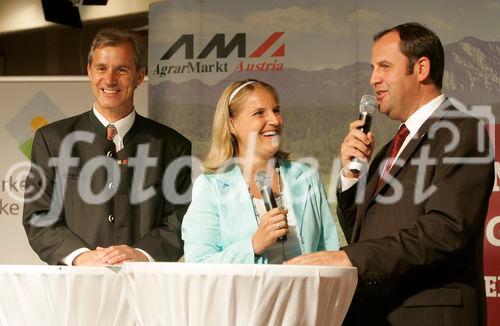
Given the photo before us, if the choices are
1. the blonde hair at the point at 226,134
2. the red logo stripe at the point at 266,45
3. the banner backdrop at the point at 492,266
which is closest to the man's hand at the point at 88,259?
the blonde hair at the point at 226,134

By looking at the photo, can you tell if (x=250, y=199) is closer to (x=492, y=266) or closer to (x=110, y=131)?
(x=110, y=131)

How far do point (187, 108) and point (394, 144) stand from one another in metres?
1.73

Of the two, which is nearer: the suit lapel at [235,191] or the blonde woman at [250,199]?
the blonde woman at [250,199]

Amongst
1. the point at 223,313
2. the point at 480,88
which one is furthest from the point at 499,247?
the point at 223,313

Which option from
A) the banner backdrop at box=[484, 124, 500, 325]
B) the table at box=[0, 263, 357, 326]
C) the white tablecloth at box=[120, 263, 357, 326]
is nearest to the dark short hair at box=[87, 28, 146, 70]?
the banner backdrop at box=[484, 124, 500, 325]

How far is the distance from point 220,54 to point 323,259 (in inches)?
95.5

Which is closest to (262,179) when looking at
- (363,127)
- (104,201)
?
(363,127)

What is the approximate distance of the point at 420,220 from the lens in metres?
2.44

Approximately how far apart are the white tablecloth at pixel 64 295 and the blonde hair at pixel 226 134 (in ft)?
3.91

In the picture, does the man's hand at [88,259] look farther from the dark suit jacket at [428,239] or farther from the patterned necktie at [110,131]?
the dark suit jacket at [428,239]

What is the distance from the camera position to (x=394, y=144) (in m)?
2.86

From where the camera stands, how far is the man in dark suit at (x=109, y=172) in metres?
3.75

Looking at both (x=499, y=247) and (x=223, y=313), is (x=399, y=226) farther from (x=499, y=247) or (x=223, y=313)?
(x=499, y=247)

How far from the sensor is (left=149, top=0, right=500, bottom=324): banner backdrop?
166 inches
